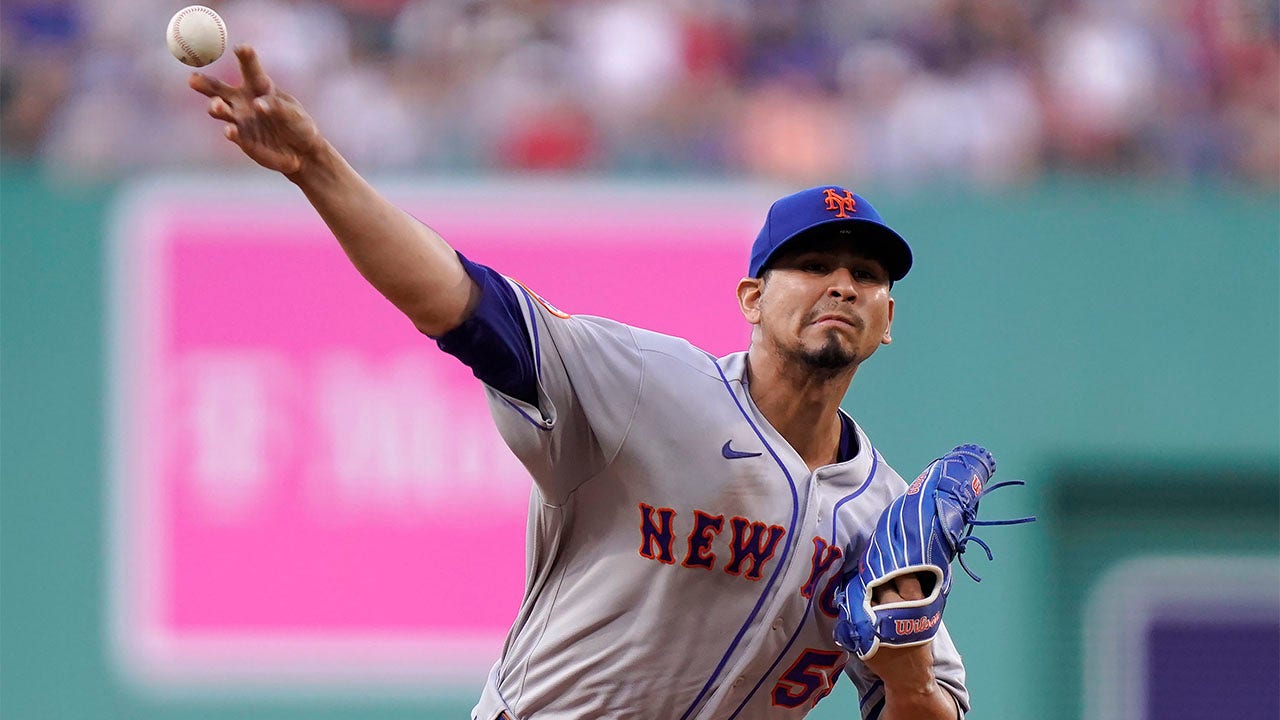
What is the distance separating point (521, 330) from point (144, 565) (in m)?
5.72

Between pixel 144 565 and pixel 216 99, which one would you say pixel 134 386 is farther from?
pixel 216 99

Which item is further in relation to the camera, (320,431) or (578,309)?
(578,309)

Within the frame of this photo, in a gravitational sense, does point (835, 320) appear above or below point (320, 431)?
below

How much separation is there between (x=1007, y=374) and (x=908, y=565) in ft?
17.7

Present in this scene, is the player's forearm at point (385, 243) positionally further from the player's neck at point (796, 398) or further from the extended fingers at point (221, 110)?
the player's neck at point (796, 398)

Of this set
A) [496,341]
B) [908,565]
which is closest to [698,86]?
[908,565]

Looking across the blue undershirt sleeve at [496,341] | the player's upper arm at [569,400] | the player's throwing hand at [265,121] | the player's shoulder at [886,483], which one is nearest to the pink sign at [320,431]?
the player's shoulder at [886,483]

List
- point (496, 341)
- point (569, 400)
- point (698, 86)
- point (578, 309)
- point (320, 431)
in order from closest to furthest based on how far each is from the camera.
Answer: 1. point (496, 341)
2. point (569, 400)
3. point (320, 431)
4. point (578, 309)
5. point (698, 86)

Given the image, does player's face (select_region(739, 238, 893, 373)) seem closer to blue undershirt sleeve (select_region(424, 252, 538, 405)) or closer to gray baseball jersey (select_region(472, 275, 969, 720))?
gray baseball jersey (select_region(472, 275, 969, 720))

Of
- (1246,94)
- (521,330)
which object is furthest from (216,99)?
(1246,94)

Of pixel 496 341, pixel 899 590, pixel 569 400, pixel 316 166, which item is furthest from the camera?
pixel 899 590

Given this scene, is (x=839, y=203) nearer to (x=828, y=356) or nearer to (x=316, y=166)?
(x=828, y=356)

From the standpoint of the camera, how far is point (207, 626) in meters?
8.38

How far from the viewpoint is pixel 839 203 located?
11.7 ft
